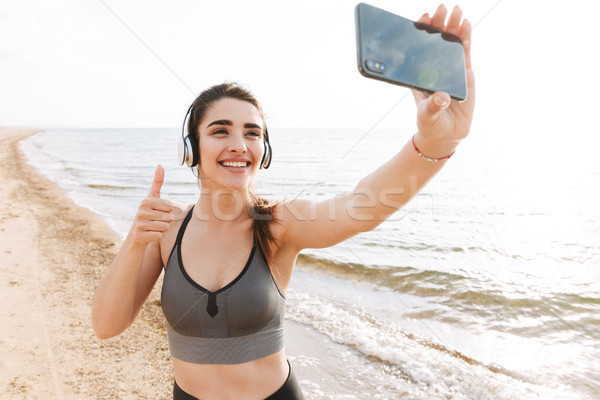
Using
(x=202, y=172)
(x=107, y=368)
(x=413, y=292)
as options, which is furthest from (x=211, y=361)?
(x=413, y=292)

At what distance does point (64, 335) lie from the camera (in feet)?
14.4

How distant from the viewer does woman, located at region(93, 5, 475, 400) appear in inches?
63.8

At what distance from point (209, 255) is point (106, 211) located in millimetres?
12131

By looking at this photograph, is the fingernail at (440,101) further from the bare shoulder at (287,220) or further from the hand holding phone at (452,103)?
the bare shoulder at (287,220)

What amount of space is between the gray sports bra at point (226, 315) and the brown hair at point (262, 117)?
142 millimetres

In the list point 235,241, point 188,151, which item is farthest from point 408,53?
point 188,151

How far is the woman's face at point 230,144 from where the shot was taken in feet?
7.17

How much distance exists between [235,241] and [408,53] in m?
1.39

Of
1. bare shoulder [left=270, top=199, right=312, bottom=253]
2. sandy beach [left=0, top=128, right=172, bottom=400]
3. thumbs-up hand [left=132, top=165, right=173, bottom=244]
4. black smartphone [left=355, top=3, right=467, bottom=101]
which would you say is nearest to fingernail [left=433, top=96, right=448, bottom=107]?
black smartphone [left=355, top=3, right=467, bottom=101]

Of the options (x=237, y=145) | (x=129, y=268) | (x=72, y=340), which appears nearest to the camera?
(x=129, y=268)

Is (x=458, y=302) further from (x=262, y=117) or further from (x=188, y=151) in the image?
(x=188, y=151)

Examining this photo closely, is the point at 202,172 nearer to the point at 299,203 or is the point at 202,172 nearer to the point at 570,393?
the point at 299,203

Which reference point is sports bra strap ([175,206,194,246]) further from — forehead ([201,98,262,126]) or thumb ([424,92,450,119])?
thumb ([424,92,450,119])

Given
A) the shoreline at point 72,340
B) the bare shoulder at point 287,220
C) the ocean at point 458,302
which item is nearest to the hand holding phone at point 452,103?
the bare shoulder at point 287,220
